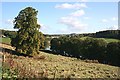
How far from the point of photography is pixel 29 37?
49.6 metres

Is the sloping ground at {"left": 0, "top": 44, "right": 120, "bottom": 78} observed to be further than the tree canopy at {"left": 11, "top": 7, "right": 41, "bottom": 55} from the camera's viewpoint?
No

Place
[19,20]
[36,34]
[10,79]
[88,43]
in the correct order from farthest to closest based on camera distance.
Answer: [88,43]
[19,20]
[36,34]
[10,79]

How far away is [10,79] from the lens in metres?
9.82

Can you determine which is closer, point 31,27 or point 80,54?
point 31,27

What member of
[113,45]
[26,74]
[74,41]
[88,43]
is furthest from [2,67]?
[74,41]

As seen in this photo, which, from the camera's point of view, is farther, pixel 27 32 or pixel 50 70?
pixel 27 32

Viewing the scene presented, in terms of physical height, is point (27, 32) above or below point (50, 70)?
above

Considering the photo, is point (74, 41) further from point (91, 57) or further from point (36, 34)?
point (36, 34)

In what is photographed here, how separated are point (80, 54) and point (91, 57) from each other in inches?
244

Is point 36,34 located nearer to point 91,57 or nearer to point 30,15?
point 30,15

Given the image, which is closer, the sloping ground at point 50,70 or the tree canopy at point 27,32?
the sloping ground at point 50,70

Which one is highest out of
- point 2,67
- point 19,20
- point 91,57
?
point 19,20

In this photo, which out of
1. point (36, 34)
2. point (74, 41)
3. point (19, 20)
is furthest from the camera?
point (74, 41)

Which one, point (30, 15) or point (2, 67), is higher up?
point (30, 15)
